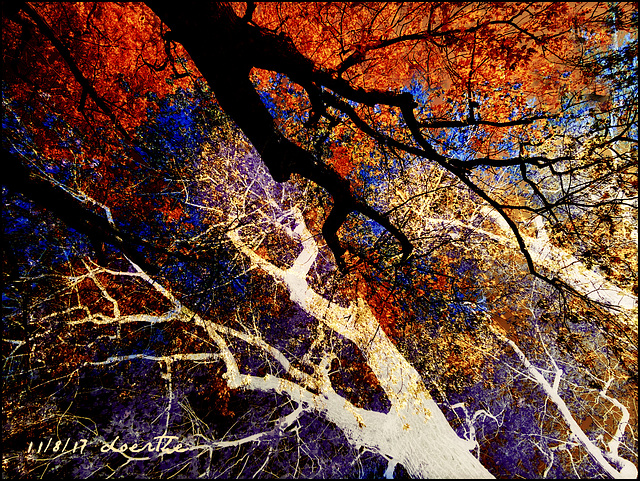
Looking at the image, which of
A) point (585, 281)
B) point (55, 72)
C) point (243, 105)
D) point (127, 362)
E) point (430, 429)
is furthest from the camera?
point (127, 362)

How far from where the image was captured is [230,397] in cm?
749

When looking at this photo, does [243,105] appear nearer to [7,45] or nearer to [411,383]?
[411,383]

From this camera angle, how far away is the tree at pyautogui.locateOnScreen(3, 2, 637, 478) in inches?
147

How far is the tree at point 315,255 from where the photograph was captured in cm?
373

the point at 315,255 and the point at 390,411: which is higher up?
the point at 315,255

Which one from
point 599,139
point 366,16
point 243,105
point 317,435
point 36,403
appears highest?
point 366,16

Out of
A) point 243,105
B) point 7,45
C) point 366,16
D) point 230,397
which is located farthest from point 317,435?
point 7,45

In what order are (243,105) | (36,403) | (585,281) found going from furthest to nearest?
1. (36,403)
2. (585,281)
3. (243,105)

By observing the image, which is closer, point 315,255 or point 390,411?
point 390,411

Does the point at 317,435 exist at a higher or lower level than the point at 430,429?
lower

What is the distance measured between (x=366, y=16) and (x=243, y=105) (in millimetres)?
4176

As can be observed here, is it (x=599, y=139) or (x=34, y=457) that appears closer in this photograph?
(x=599, y=139)

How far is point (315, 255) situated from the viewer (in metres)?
5.43

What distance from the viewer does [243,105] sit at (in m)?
2.47
